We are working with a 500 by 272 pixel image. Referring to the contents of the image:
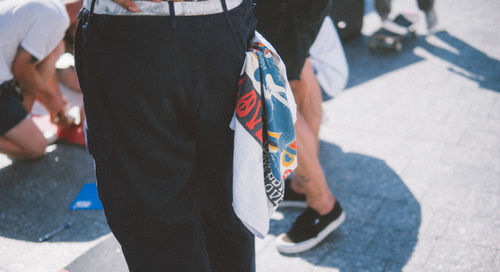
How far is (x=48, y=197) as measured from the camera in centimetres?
294

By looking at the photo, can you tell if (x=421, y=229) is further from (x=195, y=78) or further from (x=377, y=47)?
(x=377, y=47)

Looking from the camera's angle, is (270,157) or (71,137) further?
(71,137)

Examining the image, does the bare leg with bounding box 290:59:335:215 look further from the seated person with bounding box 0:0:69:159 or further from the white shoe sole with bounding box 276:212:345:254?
the seated person with bounding box 0:0:69:159

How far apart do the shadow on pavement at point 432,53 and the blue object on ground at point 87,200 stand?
7.95 ft

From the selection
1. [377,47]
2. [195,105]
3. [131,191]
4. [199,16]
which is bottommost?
[377,47]

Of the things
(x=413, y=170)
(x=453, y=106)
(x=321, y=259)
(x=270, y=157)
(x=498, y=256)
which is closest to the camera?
(x=270, y=157)

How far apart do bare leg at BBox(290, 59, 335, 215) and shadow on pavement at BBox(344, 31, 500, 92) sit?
1668 millimetres

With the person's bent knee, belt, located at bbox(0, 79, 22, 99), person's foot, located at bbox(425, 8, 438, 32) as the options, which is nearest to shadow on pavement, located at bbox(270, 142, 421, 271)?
the person's bent knee

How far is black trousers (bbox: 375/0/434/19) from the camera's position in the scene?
5.08 m

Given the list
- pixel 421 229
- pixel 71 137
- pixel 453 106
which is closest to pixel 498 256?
pixel 421 229

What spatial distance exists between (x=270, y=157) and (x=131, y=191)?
17.3 inches

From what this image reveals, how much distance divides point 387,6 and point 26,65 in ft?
12.9

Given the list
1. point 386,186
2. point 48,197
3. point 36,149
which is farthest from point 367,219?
point 36,149

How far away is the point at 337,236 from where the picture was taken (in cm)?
242
